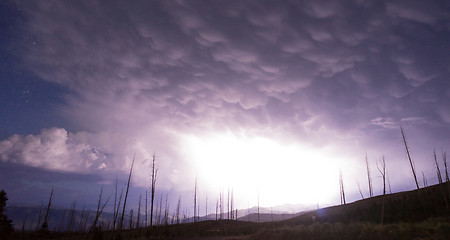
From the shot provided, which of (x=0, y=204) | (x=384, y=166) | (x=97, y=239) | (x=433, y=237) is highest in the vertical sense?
(x=384, y=166)

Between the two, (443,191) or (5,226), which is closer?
(443,191)

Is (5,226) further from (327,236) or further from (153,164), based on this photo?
(327,236)

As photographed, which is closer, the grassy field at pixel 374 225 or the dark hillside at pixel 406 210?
the grassy field at pixel 374 225

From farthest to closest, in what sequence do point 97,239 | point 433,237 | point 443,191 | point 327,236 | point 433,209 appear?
point 443,191, point 433,209, point 97,239, point 327,236, point 433,237

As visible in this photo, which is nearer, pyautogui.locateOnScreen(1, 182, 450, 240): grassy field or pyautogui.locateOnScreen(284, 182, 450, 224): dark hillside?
pyautogui.locateOnScreen(1, 182, 450, 240): grassy field

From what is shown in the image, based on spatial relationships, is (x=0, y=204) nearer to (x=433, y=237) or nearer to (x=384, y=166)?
(x=433, y=237)

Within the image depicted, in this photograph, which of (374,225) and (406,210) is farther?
(406,210)

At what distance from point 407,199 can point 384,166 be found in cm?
1183

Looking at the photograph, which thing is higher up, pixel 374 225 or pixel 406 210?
pixel 406 210

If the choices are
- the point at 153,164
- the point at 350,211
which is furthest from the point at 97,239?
the point at 350,211

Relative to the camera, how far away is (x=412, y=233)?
23594 mm

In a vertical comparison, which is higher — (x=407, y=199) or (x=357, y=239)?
(x=407, y=199)

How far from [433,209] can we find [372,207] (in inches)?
371

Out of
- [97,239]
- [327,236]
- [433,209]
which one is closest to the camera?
[327,236]
